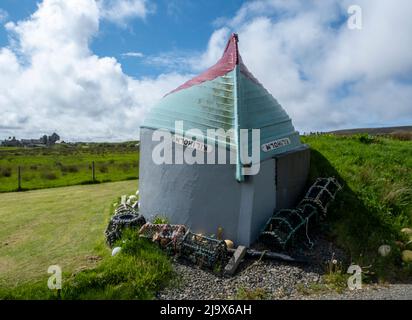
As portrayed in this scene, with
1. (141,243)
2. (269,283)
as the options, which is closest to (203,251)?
(141,243)

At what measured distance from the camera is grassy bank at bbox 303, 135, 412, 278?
761 cm

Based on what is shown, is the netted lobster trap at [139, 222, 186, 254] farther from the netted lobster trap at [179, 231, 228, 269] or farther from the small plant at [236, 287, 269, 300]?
the small plant at [236, 287, 269, 300]

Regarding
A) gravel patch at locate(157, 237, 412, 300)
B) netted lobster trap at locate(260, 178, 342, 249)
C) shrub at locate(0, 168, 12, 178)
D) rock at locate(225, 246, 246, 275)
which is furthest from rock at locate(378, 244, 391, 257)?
shrub at locate(0, 168, 12, 178)

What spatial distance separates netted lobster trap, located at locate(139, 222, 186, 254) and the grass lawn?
1.37m

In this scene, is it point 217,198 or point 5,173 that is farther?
point 5,173

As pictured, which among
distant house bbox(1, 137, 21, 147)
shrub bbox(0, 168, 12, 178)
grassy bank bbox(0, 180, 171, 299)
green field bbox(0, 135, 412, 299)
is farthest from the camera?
distant house bbox(1, 137, 21, 147)

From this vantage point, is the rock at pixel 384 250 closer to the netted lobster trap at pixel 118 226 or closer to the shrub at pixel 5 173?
the netted lobster trap at pixel 118 226

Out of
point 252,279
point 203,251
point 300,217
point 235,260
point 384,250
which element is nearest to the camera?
point 252,279

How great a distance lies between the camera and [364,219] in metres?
8.51

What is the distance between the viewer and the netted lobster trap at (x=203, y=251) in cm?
713

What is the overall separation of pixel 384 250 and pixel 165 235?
15.5 ft

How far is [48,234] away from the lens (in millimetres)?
10555

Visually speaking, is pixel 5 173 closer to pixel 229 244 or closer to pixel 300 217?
pixel 229 244
